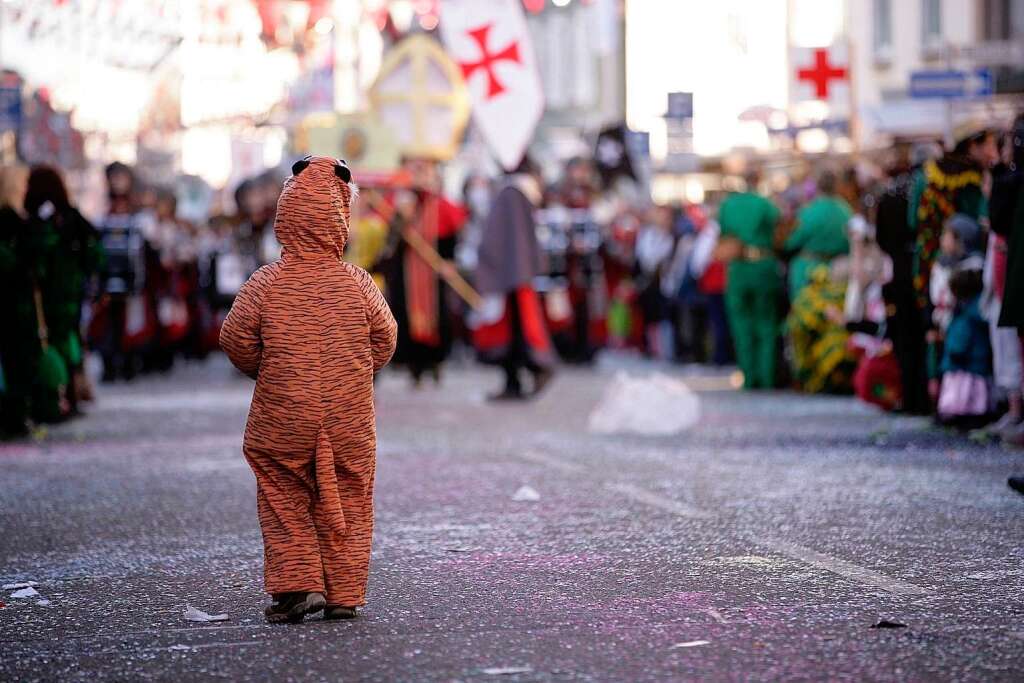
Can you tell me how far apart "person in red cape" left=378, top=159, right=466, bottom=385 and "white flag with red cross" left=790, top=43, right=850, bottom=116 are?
6.36 meters

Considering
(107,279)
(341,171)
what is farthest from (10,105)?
(341,171)

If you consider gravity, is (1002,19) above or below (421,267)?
above

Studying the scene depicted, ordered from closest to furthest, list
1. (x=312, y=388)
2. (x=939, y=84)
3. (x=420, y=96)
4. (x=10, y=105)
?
(x=312, y=388), (x=939, y=84), (x=420, y=96), (x=10, y=105)

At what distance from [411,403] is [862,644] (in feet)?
40.3

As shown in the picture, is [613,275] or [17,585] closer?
[17,585]

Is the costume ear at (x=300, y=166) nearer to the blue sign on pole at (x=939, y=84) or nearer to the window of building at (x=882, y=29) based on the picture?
the blue sign on pole at (x=939, y=84)

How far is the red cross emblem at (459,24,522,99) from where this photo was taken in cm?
1956

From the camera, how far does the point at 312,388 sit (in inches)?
273

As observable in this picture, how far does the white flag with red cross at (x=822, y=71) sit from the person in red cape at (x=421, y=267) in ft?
20.9

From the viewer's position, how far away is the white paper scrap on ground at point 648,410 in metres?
14.7

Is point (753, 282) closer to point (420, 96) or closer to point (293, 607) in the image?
point (420, 96)

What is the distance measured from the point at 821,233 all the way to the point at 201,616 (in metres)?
12.4

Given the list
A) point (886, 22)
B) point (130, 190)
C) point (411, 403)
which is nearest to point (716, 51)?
point (886, 22)

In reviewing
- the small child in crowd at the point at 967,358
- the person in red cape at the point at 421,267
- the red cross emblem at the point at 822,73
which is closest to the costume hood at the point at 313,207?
the small child in crowd at the point at 967,358
